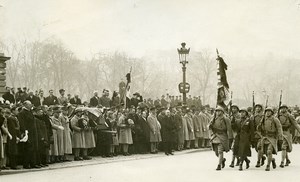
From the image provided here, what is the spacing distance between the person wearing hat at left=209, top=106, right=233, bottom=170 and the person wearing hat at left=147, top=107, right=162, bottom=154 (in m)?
7.22

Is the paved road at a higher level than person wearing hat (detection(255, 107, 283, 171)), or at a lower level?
lower

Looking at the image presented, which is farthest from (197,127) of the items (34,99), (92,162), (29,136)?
(29,136)

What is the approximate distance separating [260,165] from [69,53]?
4163cm

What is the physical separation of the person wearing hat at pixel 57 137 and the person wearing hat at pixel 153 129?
18.1 ft

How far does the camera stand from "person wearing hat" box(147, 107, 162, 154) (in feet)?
78.4

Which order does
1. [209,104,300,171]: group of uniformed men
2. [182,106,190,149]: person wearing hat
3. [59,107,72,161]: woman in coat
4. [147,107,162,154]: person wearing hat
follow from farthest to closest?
[182,106,190,149]: person wearing hat
[147,107,162,154]: person wearing hat
[59,107,72,161]: woman in coat
[209,104,300,171]: group of uniformed men

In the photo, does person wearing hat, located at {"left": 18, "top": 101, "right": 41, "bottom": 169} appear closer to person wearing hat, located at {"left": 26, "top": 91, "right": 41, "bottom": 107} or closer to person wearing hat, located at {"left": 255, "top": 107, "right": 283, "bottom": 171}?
person wearing hat, located at {"left": 26, "top": 91, "right": 41, "bottom": 107}

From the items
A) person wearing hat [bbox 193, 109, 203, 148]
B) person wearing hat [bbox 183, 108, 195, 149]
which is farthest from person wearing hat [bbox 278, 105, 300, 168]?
person wearing hat [bbox 193, 109, 203, 148]

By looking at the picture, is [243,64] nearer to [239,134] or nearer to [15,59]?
[15,59]

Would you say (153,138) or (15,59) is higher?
(15,59)

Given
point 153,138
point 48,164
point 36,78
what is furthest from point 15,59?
point 48,164

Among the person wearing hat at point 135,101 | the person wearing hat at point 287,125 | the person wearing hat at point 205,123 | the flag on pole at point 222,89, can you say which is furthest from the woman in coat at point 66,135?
the person wearing hat at point 205,123

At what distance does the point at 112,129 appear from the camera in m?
A: 22.0

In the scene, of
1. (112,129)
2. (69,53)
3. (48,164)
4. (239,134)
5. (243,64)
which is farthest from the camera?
(243,64)
